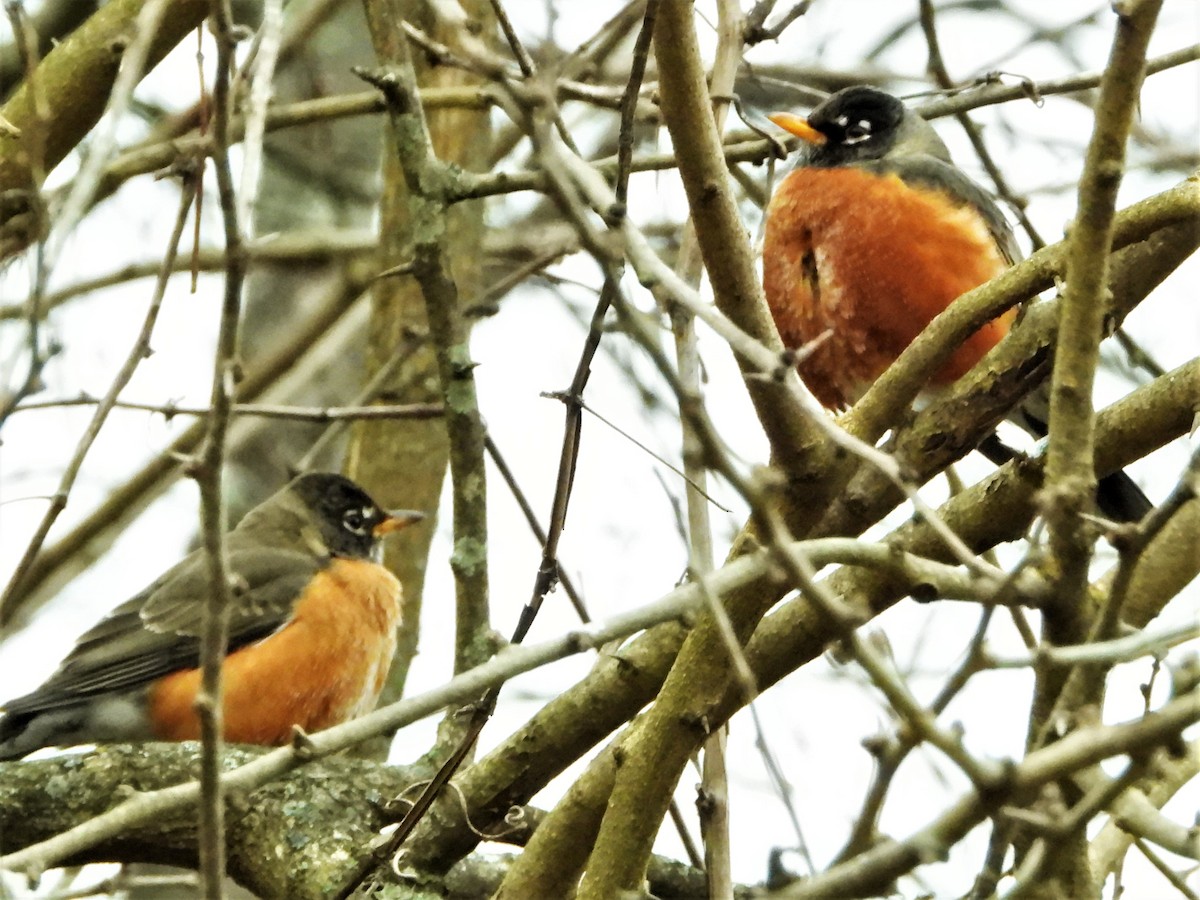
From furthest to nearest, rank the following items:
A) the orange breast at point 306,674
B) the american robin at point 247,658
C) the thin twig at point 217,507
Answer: the orange breast at point 306,674
the american robin at point 247,658
the thin twig at point 217,507

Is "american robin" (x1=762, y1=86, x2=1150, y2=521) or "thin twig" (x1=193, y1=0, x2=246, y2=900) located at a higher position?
"american robin" (x1=762, y1=86, x2=1150, y2=521)

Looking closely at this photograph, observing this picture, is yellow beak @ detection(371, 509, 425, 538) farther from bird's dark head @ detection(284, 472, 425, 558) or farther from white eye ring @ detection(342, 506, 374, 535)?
bird's dark head @ detection(284, 472, 425, 558)

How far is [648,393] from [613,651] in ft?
5.63

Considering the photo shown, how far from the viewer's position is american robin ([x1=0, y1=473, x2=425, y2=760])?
5.82 metres

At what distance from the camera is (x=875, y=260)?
5281mm

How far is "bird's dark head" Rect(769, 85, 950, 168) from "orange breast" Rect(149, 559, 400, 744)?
2.36 metres

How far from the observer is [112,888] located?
3717 mm

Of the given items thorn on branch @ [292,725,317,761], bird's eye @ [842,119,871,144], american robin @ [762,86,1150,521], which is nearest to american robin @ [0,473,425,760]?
american robin @ [762,86,1150,521]

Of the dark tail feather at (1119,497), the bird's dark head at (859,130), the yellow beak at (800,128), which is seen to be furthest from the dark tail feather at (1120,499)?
the yellow beak at (800,128)

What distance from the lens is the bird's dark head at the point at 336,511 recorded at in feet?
21.4

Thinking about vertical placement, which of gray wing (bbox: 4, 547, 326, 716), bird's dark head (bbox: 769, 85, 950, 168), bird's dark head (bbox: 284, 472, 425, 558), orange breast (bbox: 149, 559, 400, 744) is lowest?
orange breast (bbox: 149, 559, 400, 744)

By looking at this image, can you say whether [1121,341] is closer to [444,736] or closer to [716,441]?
[444,736]

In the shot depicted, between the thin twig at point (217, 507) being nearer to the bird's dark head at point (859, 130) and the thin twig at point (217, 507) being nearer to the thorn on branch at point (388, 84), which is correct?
the thorn on branch at point (388, 84)

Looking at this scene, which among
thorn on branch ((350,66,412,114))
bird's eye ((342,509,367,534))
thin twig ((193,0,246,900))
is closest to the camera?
thin twig ((193,0,246,900))
